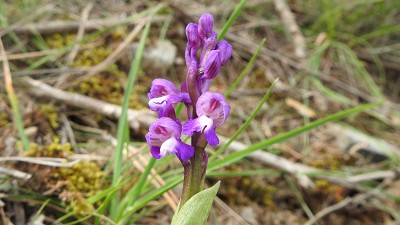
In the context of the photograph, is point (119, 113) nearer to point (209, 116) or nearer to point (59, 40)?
point (59, 40)

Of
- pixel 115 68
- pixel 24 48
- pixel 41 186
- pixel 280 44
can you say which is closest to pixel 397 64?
pixel 280 44

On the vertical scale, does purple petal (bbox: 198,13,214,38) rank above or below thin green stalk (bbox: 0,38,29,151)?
above

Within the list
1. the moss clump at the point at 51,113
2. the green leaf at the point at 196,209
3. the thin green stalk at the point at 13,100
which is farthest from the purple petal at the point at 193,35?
the moss clump at the point at 51,113

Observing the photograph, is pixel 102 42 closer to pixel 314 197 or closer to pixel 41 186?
pixel 41 186

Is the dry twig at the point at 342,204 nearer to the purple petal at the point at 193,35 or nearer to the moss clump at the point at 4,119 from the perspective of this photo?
the purple petal at the point at 193,35

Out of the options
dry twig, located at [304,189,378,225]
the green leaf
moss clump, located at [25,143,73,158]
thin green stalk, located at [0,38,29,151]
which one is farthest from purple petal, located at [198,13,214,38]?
dry twig, located at [304,189,378,225]

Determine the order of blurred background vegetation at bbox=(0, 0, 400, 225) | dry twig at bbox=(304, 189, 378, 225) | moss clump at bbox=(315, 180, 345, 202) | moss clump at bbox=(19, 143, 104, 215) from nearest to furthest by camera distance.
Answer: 1. moss clump at bbox=(19, 143, 104, 215)
2. blurred background vegetation at bbox=(0, 0, 400, 225)
3. dry twig at bbox=(304, 189, 378, 225)
4. moss clump at bbox=(315, 180, 345, 202)

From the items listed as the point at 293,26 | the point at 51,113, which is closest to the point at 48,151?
the point at 51,113

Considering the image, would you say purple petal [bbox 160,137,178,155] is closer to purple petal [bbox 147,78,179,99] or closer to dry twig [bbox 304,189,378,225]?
purple petal [bbox 147,78,179,99]
